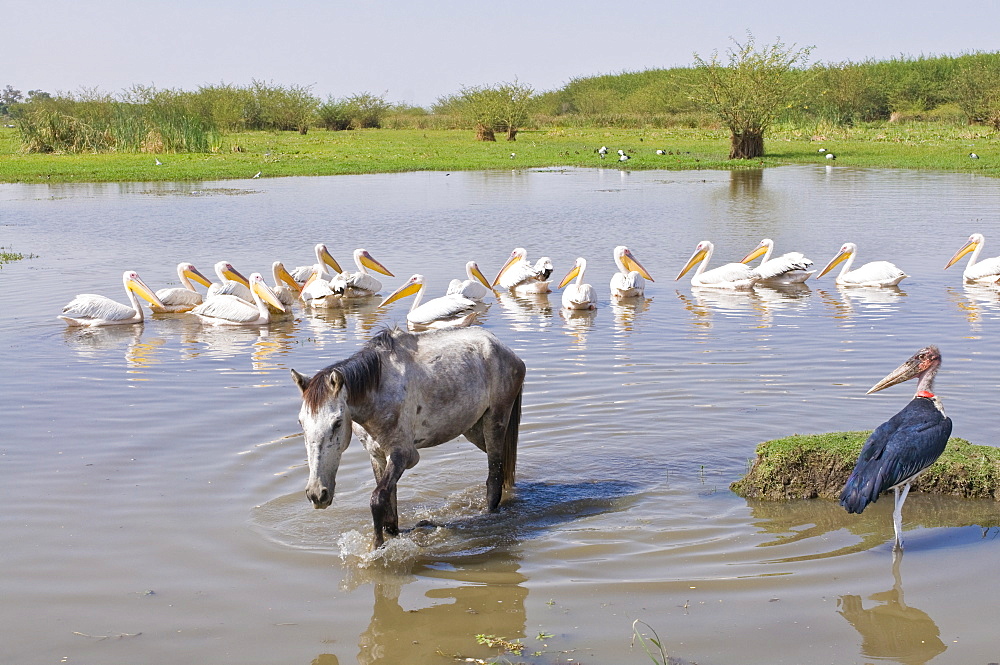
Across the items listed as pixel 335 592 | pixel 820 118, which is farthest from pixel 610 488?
pixel 820 118

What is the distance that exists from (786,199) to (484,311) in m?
14.5

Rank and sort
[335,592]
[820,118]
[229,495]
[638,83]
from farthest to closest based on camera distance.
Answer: [638,83] → [820,118] → [229,495] → [335,592]

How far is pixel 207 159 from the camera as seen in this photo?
4125 cm

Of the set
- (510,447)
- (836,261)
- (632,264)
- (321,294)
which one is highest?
(632,264)

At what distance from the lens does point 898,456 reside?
5691 millimetres

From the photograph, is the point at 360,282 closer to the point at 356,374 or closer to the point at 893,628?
the point at 356,374

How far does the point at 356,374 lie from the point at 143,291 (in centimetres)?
931

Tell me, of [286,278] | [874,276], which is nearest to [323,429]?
[286,278]

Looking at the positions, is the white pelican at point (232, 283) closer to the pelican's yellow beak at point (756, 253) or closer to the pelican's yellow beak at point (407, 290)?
the pelican's yellow beak at point (407, 290)

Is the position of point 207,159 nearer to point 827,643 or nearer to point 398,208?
point 398,208

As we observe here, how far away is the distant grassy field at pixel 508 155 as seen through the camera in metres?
36.4

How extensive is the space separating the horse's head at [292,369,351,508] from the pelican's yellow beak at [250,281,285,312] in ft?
27.4

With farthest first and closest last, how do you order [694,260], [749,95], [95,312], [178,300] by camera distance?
[749,95] → [694,260] → [178,300] → [95,312]

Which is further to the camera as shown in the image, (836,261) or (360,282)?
(836,261)
